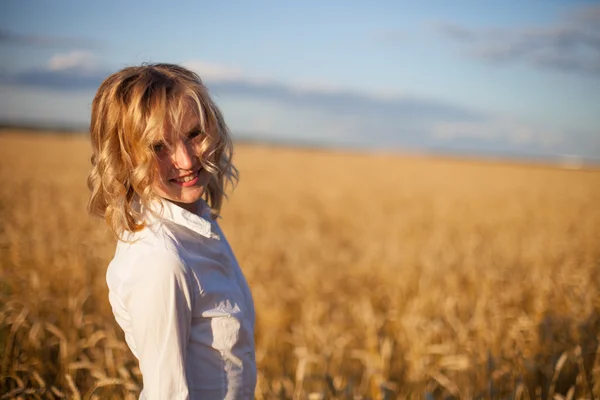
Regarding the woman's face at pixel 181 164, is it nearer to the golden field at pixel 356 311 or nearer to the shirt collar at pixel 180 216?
the shirt collar at pixel 180 216

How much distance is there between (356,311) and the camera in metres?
4.05

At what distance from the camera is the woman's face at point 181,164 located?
1.36m

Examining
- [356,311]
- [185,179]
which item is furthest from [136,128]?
[356,311]

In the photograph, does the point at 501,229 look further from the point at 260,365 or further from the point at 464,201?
the point at 260,365

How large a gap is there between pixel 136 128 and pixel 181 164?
160 mm

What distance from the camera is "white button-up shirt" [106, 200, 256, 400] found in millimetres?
1122

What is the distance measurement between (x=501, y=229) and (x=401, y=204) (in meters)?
3.62

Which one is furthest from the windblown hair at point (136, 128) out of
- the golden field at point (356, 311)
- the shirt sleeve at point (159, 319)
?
the golden field at point (356, 311)

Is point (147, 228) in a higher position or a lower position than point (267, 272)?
higher

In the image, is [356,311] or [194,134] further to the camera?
[356,311]

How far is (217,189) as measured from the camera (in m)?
1.78

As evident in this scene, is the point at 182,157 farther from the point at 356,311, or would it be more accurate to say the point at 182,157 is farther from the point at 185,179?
the point at 356,311

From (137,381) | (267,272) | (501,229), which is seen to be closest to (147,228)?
(137,381)

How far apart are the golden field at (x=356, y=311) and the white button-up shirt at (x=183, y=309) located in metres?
0.48
